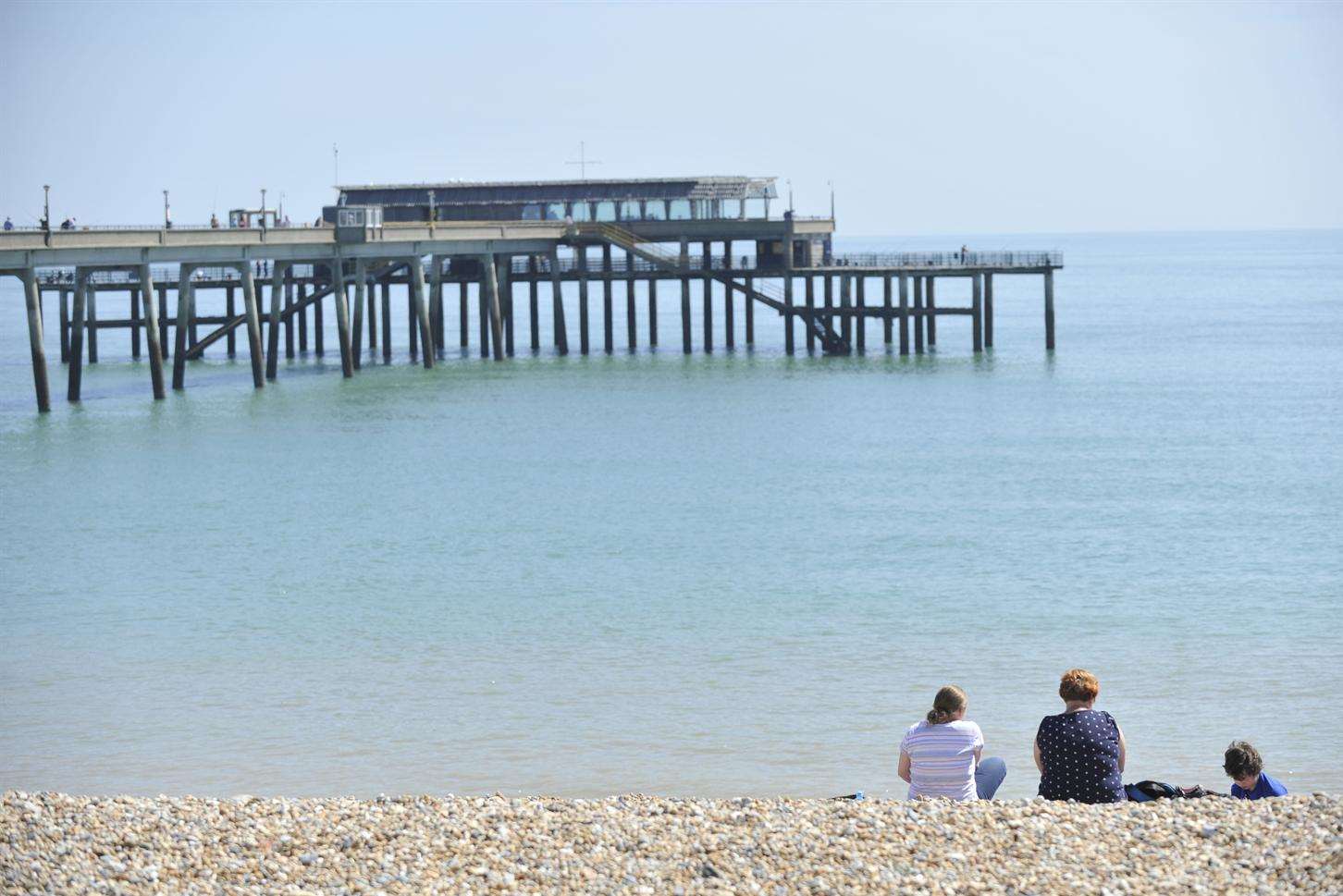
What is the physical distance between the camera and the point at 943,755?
41.7 ft

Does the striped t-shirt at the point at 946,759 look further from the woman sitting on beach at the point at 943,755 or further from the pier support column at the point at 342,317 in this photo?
the pier support column at the point at 342,317

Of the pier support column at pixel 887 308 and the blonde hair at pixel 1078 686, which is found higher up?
the pier support column at pixel 887 308

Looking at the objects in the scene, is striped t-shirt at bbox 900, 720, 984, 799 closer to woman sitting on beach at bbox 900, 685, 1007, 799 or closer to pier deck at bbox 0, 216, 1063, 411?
woman sitting on beach at bbox 900, 685, 1007, 799

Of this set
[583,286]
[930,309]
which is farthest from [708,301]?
[930,309]

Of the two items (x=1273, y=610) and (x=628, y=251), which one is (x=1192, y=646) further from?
(x=628, y=251)

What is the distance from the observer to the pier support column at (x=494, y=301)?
6600cm

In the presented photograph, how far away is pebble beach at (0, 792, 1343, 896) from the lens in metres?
11.0

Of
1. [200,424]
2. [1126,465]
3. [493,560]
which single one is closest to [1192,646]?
[493,560]

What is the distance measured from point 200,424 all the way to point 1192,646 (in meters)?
31.7

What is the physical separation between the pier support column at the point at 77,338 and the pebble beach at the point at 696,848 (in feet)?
136

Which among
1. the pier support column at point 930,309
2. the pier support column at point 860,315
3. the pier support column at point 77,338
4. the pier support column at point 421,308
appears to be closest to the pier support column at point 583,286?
the pier support column at point 421,308

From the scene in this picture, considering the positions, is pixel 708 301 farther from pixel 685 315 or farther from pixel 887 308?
pixel 887 308

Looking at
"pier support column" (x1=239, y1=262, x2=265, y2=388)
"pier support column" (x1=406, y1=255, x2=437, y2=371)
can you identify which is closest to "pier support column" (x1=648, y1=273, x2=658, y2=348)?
"pier support column" (x1=406, y1=255, x2=437, y2=371)

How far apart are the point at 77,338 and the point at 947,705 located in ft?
144
